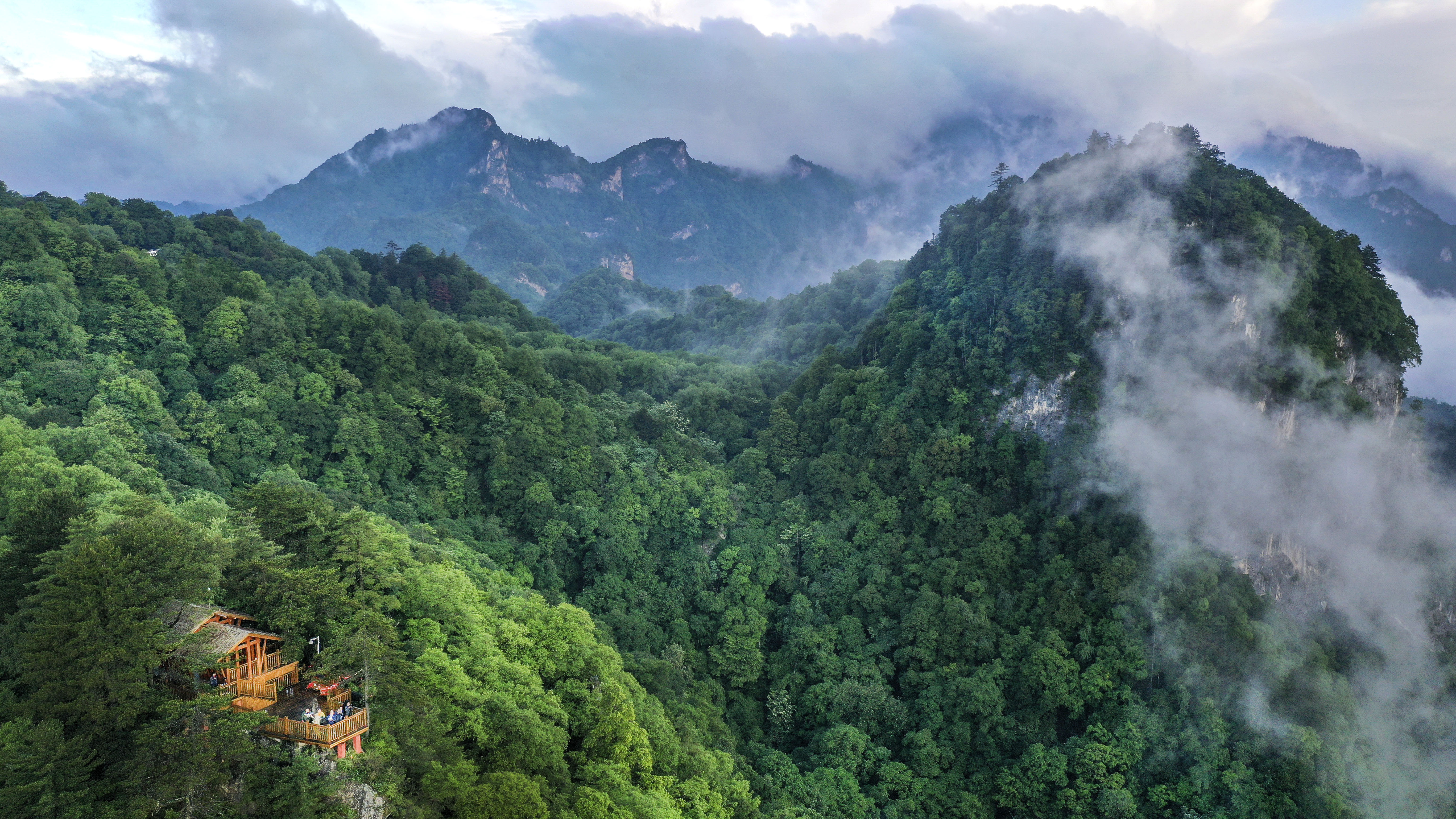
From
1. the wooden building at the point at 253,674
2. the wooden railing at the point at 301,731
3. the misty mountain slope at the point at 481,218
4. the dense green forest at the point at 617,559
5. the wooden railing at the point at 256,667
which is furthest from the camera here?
the misty mountain slope at the point at 481,218

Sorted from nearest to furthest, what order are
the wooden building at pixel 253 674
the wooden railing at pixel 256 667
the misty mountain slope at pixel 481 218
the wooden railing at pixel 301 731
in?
the wooden building at pixel 253 674 < the wooden railing at pixel 301 731 < the wooden railing at pixel 256 667 < the misty mountain slope at pixel 481 218

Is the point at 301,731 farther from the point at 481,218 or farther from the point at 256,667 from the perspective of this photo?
the point at 481,218

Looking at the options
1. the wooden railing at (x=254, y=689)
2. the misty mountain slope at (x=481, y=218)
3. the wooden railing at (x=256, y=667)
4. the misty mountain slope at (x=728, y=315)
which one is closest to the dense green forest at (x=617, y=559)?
the wooden railing at (x=256, y=667)

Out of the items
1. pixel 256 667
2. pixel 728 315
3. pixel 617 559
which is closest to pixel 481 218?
pixel 728 315

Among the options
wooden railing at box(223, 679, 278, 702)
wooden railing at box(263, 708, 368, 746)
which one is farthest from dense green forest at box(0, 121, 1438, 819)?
wooden railing at box(223, 679, 278, 702)

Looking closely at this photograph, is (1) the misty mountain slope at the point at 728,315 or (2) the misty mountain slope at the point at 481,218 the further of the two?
(2) the misty mountain slope at the point at 481,218

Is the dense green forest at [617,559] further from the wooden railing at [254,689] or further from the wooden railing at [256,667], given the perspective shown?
the wooden railing at [254,689]
